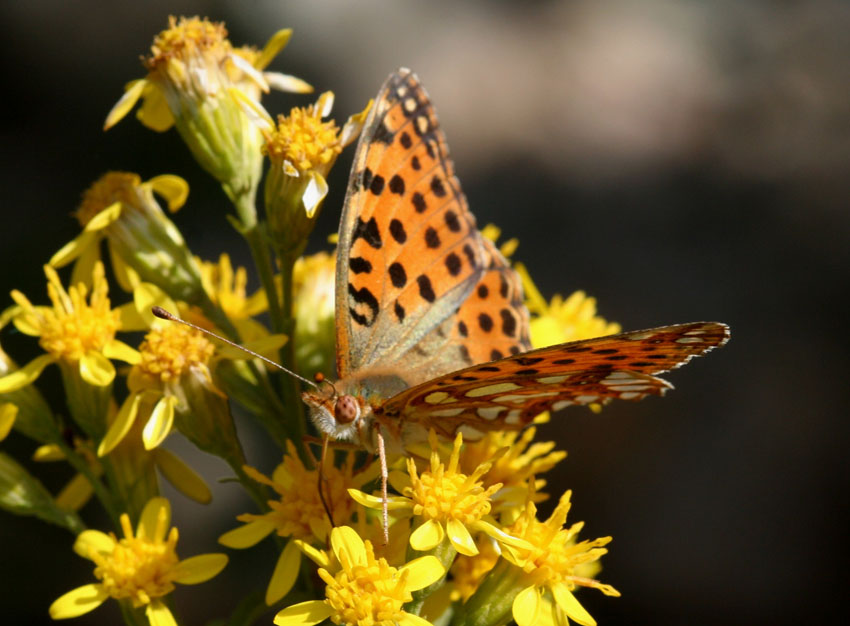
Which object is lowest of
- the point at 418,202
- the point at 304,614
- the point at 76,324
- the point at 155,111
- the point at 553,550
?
the point at 304,614

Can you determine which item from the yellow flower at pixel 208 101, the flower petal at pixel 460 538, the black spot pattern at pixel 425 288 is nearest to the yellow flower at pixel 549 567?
the flower petal at pixel 460 538

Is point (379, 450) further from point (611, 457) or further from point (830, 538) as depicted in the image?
point (830, 538)

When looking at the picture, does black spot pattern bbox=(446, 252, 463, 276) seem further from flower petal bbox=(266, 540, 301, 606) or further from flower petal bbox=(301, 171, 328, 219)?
flower petal bbox=(266, 540, 301, 606)

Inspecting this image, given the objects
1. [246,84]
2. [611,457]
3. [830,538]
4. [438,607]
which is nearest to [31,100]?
[246,84]

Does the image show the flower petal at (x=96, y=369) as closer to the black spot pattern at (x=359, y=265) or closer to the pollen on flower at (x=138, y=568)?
the pollen on flower at (x=138, y=568)

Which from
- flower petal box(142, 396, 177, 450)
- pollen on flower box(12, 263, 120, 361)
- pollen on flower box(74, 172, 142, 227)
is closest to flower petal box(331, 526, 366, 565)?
flower petal box(142, 396, 177, 450)

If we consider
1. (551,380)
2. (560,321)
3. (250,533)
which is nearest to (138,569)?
(250,533)

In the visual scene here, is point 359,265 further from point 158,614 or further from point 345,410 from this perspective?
point 158,614

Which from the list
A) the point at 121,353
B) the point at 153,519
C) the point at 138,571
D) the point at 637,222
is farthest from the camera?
the point at 637,222
